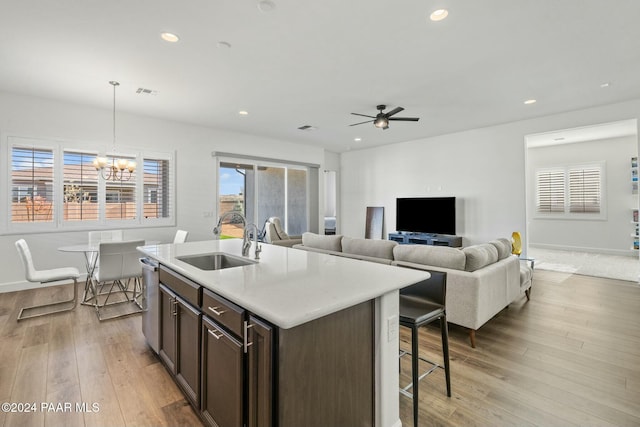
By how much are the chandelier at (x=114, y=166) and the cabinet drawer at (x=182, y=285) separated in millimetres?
2761

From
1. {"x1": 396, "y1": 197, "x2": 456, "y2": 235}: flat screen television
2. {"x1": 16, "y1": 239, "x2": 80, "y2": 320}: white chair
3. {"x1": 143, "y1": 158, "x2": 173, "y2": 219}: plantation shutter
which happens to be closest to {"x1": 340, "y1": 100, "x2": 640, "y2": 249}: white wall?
{"x1": 396, "y1": 197, "x2": 456, "y2": 235}: flat screen television

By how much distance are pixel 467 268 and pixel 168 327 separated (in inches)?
101

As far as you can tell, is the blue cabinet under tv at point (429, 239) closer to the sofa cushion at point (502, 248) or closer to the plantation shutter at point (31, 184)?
the sofa cushion at point (502, 248)

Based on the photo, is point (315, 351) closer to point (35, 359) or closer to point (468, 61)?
point (35, 359)

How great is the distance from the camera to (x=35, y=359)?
2.43m

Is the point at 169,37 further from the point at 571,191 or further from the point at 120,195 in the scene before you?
the point at 571,191

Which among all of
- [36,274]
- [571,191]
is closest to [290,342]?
[36,274]

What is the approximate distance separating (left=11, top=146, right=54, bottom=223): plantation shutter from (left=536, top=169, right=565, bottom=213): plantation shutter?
1093 centimetres

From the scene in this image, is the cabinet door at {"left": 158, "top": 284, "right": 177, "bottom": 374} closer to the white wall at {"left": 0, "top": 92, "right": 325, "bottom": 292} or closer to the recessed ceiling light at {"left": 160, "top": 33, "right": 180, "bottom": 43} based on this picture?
the recessed ceiling light at {"left": 160, "top": 33, "right": 180, "bottom": 43}

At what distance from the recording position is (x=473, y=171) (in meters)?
6.25

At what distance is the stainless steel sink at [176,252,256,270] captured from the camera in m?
2.30

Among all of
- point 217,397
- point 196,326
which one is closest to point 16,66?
point 196,326

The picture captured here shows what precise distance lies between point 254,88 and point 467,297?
364 cm

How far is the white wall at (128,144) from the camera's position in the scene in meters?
4.29
